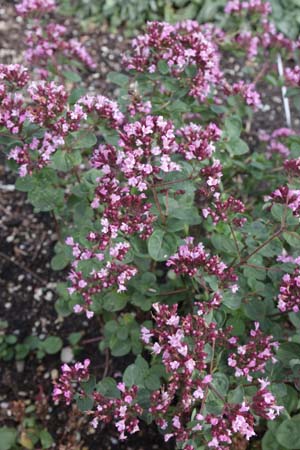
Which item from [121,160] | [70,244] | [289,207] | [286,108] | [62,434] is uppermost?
[121,160]

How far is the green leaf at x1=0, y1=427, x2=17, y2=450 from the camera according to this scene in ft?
8.34

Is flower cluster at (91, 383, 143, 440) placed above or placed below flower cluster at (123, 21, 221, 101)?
below

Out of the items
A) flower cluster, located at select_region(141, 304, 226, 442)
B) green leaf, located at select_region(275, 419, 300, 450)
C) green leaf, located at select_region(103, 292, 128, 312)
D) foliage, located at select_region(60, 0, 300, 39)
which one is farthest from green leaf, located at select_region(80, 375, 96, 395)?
foliage, located at select_region(60, 0, 300, 39)

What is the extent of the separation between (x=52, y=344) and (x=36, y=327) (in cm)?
20

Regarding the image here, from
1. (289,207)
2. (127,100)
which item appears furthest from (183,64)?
(289,207)

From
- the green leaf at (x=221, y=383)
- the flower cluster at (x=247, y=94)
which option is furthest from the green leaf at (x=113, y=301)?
the flower cluster at (x=247, y=94)

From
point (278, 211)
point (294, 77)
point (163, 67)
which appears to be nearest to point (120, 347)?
point (278, 211)

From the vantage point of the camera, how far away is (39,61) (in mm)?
2828

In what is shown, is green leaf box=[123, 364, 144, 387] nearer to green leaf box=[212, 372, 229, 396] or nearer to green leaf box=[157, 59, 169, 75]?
green leaf box=[212, 372, 229, 396]

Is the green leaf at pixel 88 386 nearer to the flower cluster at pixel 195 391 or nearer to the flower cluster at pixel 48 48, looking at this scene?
the flower cluster at pixel 195 391

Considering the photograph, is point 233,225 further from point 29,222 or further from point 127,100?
point 29,222

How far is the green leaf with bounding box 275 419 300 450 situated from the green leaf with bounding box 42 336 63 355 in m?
1.19

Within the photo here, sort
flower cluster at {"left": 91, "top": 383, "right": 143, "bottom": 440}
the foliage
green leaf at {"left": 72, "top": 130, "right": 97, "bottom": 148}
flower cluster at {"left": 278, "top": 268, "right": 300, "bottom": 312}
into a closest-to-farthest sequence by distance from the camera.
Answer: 1. flower cluster at {"left": 91, "top": 383, "right": 143, "bottom": 440}
2. flower cluster at {"left": 278, "top": 268, "right": 300, "bottom": 312}
3. green leaf at {"left": 72, "top": 130, "right": 97, "bottom": 148}
4. the foliage

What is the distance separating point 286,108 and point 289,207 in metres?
2.14
